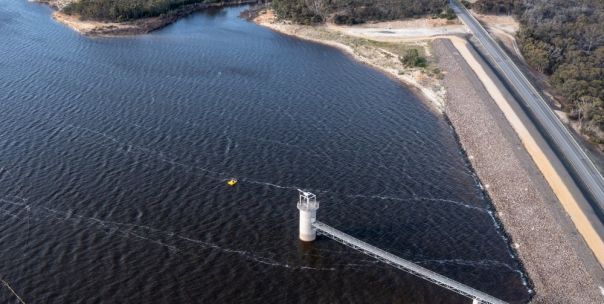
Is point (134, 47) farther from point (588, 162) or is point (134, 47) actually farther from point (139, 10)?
point (588, 162)

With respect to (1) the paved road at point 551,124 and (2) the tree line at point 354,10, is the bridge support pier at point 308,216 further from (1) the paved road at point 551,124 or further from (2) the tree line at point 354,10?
(2) the tree line at point 354,10

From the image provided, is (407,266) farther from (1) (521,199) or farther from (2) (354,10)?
(2) (354,10)

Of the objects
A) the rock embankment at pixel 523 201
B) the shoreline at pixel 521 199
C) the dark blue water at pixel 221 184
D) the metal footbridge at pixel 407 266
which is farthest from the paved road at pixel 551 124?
the metal footbridge at pixel 407 266

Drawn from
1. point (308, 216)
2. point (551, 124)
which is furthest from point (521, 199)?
point (308, 216)

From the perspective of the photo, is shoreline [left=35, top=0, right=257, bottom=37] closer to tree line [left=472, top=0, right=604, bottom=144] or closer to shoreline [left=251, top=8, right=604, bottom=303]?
shoreline [left=251, top=8, right=604, bottom=303]

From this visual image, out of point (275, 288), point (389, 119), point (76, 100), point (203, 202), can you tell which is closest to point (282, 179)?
point (203, 202)

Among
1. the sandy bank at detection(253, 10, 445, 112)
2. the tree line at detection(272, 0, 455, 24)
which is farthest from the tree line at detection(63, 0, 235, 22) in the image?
the tree line at detection(272, 0, 455, 24)
